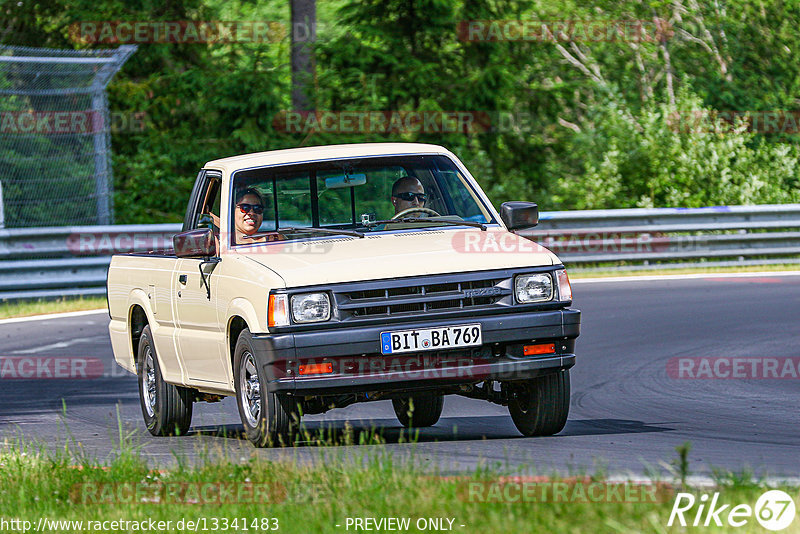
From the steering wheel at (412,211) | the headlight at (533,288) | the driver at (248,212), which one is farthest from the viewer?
the steering wheel at (412,211)

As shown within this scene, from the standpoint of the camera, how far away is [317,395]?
811 centimetres

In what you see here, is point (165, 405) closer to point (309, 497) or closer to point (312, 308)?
point (312, 308)

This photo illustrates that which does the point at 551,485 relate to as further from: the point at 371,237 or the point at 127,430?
the point at 127,430

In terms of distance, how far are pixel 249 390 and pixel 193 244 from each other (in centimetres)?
98

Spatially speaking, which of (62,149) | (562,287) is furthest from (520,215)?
(62,149)

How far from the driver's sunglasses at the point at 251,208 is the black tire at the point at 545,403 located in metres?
1.99

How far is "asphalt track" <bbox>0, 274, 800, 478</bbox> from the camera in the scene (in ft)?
26.1

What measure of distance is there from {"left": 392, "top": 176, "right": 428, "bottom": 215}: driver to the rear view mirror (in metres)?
0.24

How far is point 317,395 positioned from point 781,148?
2178cm

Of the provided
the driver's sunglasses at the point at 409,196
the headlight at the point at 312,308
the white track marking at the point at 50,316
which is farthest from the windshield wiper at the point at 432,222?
the white track marking at the point at 50,316

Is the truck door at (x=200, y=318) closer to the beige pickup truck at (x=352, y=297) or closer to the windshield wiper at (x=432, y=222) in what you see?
the beige pickup truck at (x=352, y=297)

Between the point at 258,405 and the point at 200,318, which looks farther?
the point at 200,318

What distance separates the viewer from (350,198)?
9570 mm

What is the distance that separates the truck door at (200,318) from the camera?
895cm
